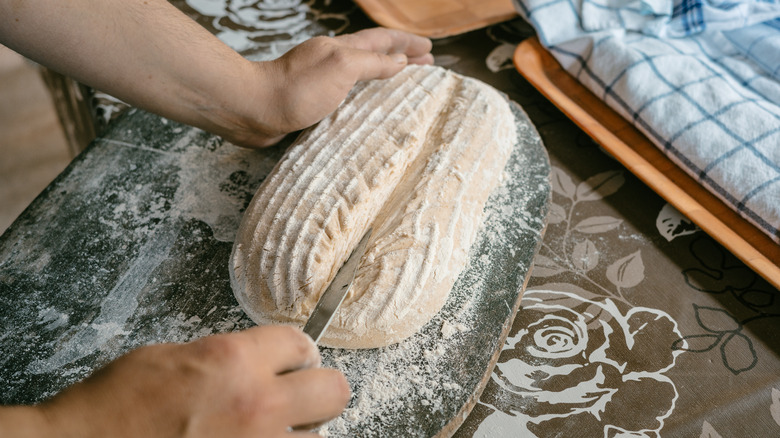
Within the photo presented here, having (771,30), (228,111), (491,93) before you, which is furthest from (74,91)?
(771,30)

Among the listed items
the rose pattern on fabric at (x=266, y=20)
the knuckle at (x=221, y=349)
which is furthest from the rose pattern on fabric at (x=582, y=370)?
the rose pattern on fabric at (x=266, y=20)

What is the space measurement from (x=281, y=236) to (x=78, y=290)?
0.35 meters

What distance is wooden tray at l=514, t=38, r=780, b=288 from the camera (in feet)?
3.10

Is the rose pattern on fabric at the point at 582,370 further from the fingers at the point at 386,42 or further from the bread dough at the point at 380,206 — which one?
the fingers at the point at 386,42

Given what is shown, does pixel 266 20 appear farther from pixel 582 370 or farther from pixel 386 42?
pixel 582 370

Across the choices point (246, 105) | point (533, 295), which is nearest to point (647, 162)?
point (533, 295)

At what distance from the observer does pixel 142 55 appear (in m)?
0.91

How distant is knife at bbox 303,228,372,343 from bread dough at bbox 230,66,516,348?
19 mm

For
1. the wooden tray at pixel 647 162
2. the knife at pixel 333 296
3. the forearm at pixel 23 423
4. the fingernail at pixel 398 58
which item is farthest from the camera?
the fingernail at pixel 398 58

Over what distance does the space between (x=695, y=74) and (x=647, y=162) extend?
24 centimetres

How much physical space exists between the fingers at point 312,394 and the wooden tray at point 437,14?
105 centimetres

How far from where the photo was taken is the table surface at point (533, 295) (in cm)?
81

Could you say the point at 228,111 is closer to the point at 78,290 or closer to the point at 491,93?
the point at 78,290

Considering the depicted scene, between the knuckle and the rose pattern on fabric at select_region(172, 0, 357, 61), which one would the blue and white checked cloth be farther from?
the knuckle
